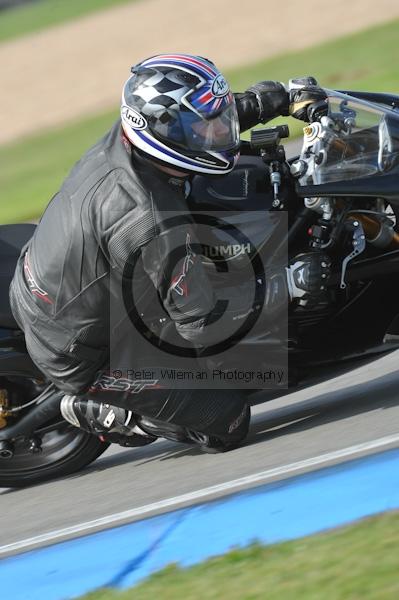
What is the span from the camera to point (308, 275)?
427 centimetres

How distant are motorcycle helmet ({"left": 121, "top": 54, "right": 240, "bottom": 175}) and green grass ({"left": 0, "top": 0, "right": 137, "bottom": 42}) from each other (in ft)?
96.2

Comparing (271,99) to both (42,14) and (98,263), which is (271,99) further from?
(42,14)

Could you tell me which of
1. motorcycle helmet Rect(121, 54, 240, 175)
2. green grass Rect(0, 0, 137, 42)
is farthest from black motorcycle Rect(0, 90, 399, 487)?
green grass Rect(0, 0, 137, 42)

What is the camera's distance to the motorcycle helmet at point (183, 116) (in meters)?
4.15

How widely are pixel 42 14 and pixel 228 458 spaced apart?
108ft

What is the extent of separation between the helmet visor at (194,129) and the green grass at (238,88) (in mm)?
6935

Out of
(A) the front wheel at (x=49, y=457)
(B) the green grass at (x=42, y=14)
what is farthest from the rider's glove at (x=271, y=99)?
(B) the green grass at (x=42, y=14)

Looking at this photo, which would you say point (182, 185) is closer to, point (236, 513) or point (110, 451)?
point (236, 513)

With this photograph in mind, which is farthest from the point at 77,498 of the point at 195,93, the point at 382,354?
the point at 195,93

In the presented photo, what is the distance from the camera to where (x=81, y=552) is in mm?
4184

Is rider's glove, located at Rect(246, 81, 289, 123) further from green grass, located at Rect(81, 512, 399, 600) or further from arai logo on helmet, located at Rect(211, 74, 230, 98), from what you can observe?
green grass, located at Rect(81, 512, 399, 600)

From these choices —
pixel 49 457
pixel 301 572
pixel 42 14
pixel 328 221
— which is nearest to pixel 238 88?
pixel 49 457

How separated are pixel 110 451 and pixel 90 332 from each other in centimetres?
138

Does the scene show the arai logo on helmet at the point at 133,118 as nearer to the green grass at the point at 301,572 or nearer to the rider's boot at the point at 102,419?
the rider's boot at the point at 102,419
